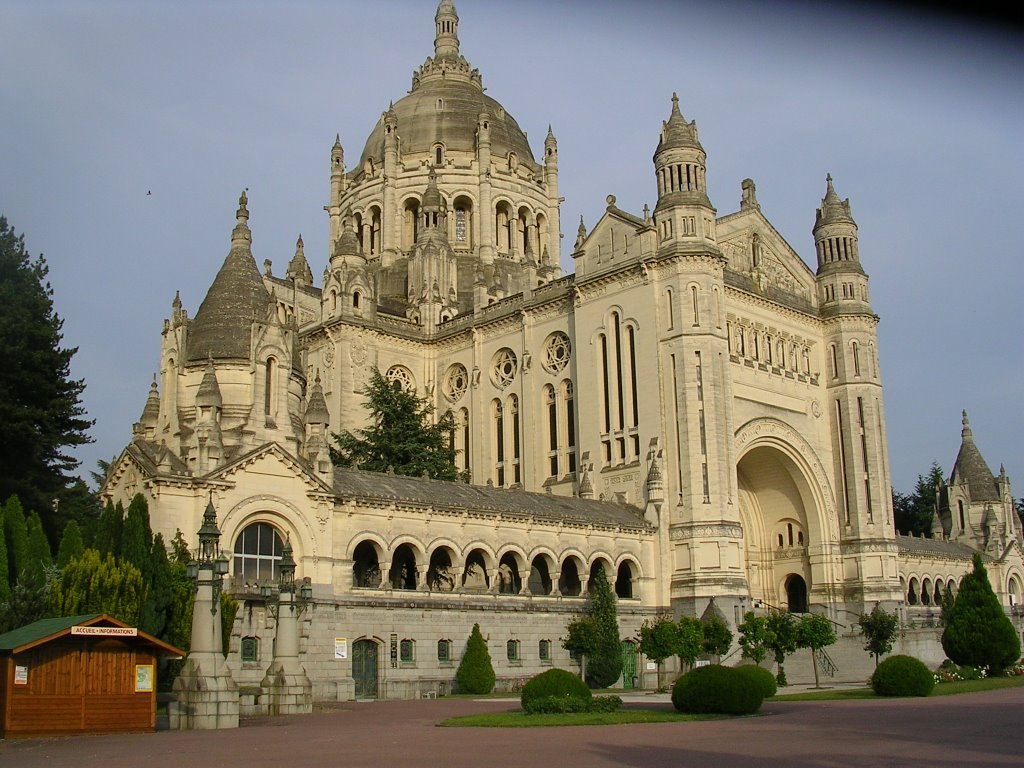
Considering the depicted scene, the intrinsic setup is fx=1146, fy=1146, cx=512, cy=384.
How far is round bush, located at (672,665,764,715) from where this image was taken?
29.2m

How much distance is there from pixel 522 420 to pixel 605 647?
18534 millimetres

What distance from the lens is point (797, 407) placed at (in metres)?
65.7

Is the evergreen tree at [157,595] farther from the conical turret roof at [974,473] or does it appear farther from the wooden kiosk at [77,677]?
the conical turret roof at [974,473]

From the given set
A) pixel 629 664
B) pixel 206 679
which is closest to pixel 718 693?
pixel 206 679

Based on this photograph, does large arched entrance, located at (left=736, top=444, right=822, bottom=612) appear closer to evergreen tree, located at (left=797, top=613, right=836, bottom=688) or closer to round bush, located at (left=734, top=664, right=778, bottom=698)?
evergreen tree, located at (left=797, top=613, right=836, bottom=688)

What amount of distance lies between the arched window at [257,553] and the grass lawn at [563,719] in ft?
48.6

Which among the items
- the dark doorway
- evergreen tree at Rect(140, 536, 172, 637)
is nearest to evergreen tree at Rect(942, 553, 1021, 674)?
the dark doorway

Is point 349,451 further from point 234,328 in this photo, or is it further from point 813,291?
point 813,291

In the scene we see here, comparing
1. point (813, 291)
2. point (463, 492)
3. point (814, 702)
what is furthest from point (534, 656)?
point (813, 291)

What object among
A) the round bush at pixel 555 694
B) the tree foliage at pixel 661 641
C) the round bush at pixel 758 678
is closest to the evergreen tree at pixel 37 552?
the round bush at pixel 555 694

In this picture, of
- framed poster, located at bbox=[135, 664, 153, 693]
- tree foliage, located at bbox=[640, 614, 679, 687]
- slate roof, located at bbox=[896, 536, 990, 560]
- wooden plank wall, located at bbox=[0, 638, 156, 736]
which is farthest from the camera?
slate roof, located at bbox=[896, 536, 990, 560]

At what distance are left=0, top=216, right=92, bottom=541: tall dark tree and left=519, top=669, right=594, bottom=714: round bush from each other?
2862cm

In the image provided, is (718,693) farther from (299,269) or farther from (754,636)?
(299,269)

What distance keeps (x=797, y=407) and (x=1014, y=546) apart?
32.8m
